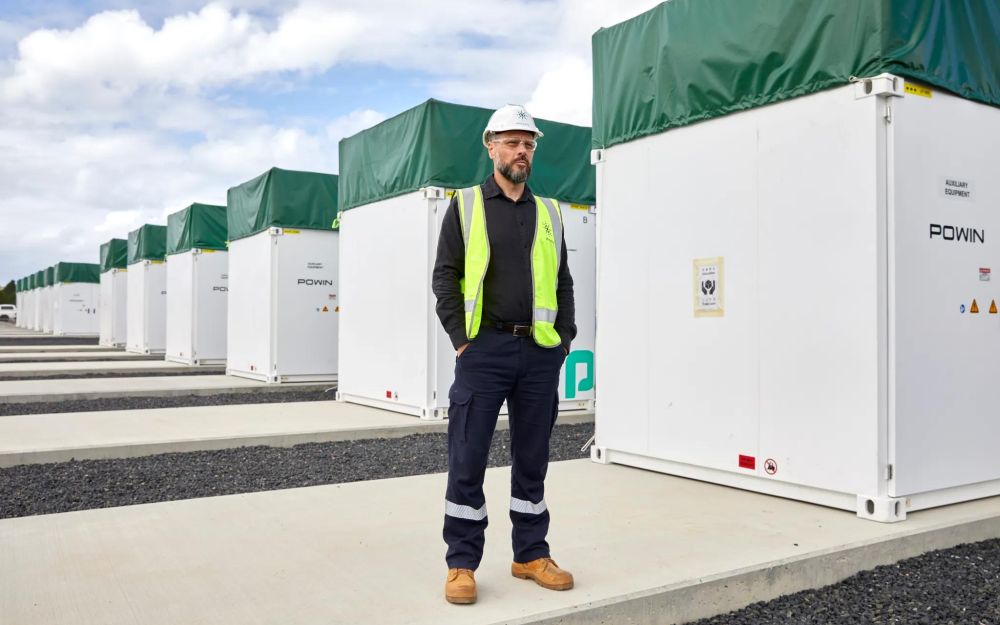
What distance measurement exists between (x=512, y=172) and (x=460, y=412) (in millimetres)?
978

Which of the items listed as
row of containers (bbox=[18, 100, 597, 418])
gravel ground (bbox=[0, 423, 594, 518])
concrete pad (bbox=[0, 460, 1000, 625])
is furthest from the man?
row of containers (bbox=[18, 100, 597, 418])

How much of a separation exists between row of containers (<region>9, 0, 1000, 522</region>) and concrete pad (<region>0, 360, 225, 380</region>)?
12158mm

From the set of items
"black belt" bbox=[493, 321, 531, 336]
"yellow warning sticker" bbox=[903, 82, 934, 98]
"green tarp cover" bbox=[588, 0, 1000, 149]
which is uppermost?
"green tarp cover" bbox=[588, 0, 1000, 149]

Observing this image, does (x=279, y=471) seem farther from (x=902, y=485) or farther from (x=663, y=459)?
(x=902, y=485)

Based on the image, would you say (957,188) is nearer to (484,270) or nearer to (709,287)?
(709,287)

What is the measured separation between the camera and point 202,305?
55.3ft

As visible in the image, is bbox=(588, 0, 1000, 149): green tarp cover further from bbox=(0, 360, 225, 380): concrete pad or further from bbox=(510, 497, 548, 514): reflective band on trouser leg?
bbox=(0, 360, 225, 380): concrete pad

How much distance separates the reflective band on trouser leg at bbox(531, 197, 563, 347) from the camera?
11.1 ft

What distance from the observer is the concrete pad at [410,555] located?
3199mm

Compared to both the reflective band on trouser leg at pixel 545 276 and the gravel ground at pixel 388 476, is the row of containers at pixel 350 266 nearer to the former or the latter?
the gravel ground at pixel 388 476

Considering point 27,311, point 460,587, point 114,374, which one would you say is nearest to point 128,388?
point 114,374

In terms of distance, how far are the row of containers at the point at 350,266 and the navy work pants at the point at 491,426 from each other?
17.7 feet

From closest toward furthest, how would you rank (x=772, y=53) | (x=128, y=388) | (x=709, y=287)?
(x=772, y=53)
(x=709, y=287)
(x=128, y=388)

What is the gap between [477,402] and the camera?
3301 mm
